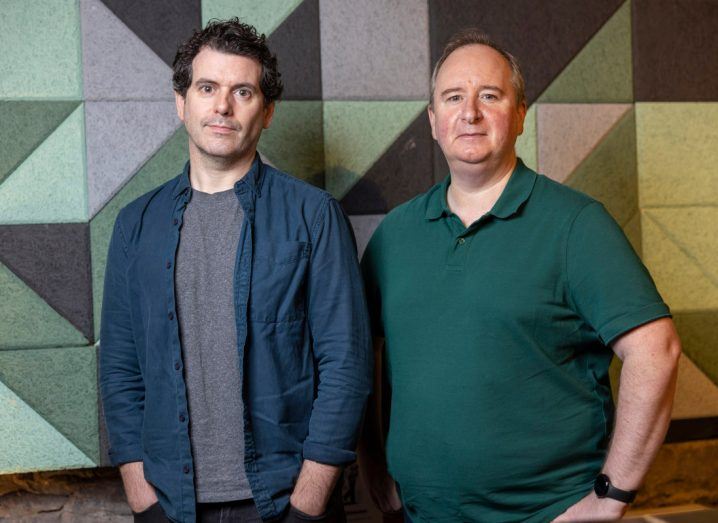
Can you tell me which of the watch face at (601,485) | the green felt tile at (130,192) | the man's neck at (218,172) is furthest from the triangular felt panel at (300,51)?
the watch face at (601,485)

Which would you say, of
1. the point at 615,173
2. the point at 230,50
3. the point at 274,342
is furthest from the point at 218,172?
the point at 615,173

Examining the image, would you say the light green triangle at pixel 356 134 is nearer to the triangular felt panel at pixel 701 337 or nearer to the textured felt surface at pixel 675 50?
the textured felt surface at pixel 675 50

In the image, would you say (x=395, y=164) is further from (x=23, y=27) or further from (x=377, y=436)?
(x=23, y=27)

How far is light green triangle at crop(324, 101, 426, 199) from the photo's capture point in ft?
6.88

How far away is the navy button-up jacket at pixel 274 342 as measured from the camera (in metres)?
1.49

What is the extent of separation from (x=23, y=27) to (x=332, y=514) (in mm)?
1476

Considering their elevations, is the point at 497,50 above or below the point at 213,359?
above

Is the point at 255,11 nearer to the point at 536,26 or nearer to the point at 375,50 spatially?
the point at 375,50

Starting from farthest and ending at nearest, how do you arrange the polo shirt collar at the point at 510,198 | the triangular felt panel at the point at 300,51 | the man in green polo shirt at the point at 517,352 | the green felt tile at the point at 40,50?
the triangular felt panel at the point at 300,51 < the green felt tile at the point at 40,50 < the polo shirt collar at the point at 510,198 < the man in green polo shirt at the point at 517,352

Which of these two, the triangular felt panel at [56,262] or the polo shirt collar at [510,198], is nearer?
the polo shirt collar at [510,198]

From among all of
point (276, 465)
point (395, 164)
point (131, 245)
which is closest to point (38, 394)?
point (131, 245)

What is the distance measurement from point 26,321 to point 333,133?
3.22ft

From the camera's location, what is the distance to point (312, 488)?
4.88 ft

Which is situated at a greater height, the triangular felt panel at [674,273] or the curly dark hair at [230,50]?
the curly dark hair at [230,50]
